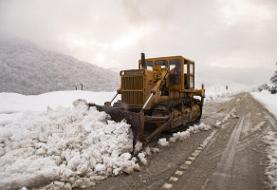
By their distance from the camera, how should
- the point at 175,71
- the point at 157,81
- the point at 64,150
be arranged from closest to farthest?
the point at 64,150 < the point at 157,81 < the point at 175,71

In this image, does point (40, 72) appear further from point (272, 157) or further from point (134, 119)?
point (272, 157)

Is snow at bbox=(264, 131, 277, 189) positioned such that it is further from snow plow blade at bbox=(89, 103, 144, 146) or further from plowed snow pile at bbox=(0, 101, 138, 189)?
snow plow blade at bbox=(89, 103, 144, 146)

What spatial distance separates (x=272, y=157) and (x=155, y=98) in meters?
3.56

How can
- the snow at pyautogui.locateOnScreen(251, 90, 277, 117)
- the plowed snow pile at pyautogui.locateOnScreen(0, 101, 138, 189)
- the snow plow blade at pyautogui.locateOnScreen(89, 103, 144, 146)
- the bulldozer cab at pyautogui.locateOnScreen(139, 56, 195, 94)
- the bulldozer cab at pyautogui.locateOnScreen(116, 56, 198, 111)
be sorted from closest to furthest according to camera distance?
the plowed snow pile at pyautogui.locateOnScreen(0, 101, 138, 189) → the snow plow blade at pyautogui.locateOnScreen(89, 103, 144, 146) → the bulldozer cab at pyautogui.locateOnScreen(116, 56, 198, 111) → the bulldozer cab at pyautogui.locateOnScreen(139, 56, 195, 94) → the snow at pyautogui.locateOnScreen(251, 90, 277, 117)

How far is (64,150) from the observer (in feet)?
16.3

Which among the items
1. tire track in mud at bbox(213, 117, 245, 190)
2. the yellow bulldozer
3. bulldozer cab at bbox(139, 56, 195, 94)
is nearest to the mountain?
bulldozer cab at bbox(139, 56, 195, 94)

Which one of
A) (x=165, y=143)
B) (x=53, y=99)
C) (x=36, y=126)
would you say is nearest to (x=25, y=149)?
(x=36, y=126)

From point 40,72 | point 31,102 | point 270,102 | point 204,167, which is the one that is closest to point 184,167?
point 204,167

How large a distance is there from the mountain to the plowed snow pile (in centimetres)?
2613

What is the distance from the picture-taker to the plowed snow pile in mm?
4141

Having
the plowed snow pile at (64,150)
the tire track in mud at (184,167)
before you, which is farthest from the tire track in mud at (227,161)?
the plowed snow pile at (64,150)

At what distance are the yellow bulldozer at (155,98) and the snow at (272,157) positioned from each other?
Result: 2.81 metres

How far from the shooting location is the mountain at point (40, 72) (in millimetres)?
31281

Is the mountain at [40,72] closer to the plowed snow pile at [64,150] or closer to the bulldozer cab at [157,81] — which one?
the bulldozer cab at [157,81]
